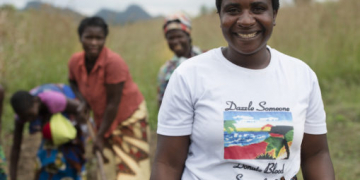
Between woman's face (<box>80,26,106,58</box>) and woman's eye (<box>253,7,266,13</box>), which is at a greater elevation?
woman's eye (<box>253,7,266,13</box>)

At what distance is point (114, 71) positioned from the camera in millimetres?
3604

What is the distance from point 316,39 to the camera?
316 inches

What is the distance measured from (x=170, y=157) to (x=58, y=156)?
2.36 metres

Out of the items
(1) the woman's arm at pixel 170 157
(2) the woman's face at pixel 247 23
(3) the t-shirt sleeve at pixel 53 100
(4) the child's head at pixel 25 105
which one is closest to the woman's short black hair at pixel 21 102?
(4) the child's head at pixel 25 105

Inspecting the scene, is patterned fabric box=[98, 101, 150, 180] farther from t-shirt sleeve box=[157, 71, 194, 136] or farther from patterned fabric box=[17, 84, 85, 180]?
t-shirt sleeve box=[157, 71, 194, 136]

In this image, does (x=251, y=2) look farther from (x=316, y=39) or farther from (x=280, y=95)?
(x=316, y=39)

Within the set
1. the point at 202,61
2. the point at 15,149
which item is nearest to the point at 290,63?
the point at 202,61

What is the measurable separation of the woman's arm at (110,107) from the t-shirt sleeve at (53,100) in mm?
353

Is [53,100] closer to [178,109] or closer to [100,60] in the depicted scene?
[100,60]

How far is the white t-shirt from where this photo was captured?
1.53 metres

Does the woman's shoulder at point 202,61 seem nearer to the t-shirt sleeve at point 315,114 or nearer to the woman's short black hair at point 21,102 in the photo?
the t-shirt sleeve at point 315,114

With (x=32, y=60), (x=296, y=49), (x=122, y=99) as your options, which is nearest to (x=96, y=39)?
(x=122, y=99)

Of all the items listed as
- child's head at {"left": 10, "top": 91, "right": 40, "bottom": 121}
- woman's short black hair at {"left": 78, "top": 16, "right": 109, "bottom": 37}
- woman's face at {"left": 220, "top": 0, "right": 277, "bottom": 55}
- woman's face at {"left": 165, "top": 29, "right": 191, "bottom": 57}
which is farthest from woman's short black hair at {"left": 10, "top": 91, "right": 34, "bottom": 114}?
woman's face at {"left": 220, "top": 0, "right": 277, "bottom": 55}

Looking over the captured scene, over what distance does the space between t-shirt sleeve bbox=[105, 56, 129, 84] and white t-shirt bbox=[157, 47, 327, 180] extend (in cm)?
203
